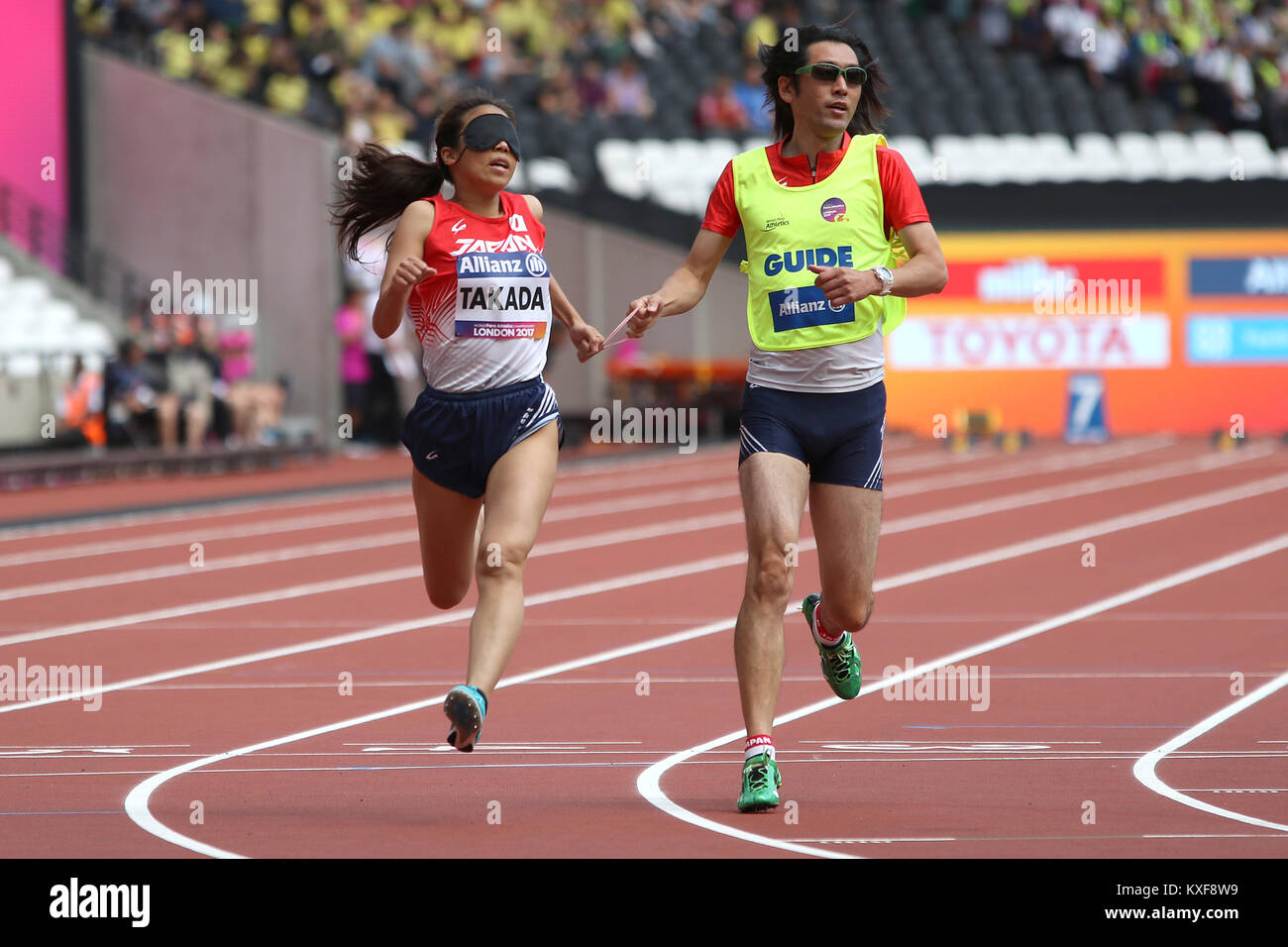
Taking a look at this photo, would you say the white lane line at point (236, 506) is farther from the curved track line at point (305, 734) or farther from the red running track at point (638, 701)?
the curved track line at point (305, 734)

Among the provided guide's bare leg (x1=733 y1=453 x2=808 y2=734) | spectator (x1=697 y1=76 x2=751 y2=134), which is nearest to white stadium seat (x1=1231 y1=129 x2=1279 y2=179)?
spectator (x1=697 y1=76 x2=751 y2=134)

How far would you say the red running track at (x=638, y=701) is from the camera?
20.3ft

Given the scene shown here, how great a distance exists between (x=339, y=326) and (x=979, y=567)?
14553 millimetres

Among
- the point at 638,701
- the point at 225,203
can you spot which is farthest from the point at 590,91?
the point at 638,701

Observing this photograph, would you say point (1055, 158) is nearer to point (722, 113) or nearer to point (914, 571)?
point (722, 113)

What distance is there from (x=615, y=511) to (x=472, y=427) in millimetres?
12353

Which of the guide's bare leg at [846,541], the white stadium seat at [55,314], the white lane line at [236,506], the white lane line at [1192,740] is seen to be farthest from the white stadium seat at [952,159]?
the guide's bare leg at [846,541]

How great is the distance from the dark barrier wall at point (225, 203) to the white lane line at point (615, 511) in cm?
741

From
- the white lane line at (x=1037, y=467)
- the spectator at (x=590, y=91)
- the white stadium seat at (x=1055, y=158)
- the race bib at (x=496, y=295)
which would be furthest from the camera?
the spectator at (x=590, y=91)

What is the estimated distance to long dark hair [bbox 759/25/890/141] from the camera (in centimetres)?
695

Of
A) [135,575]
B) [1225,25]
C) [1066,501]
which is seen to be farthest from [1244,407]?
[135,575]

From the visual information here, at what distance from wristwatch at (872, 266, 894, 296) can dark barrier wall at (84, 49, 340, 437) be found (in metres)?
20.6

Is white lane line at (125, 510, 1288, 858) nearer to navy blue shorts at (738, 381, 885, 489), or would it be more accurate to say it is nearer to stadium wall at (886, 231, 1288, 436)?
navy blue shorts at (738, 381, 885, 489)

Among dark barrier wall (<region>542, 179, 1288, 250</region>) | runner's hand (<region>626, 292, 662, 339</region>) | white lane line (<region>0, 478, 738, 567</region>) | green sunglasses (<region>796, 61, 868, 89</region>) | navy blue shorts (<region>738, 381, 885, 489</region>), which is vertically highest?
dark barrier wall (<region>542, 179, 1288, 250</region>)
